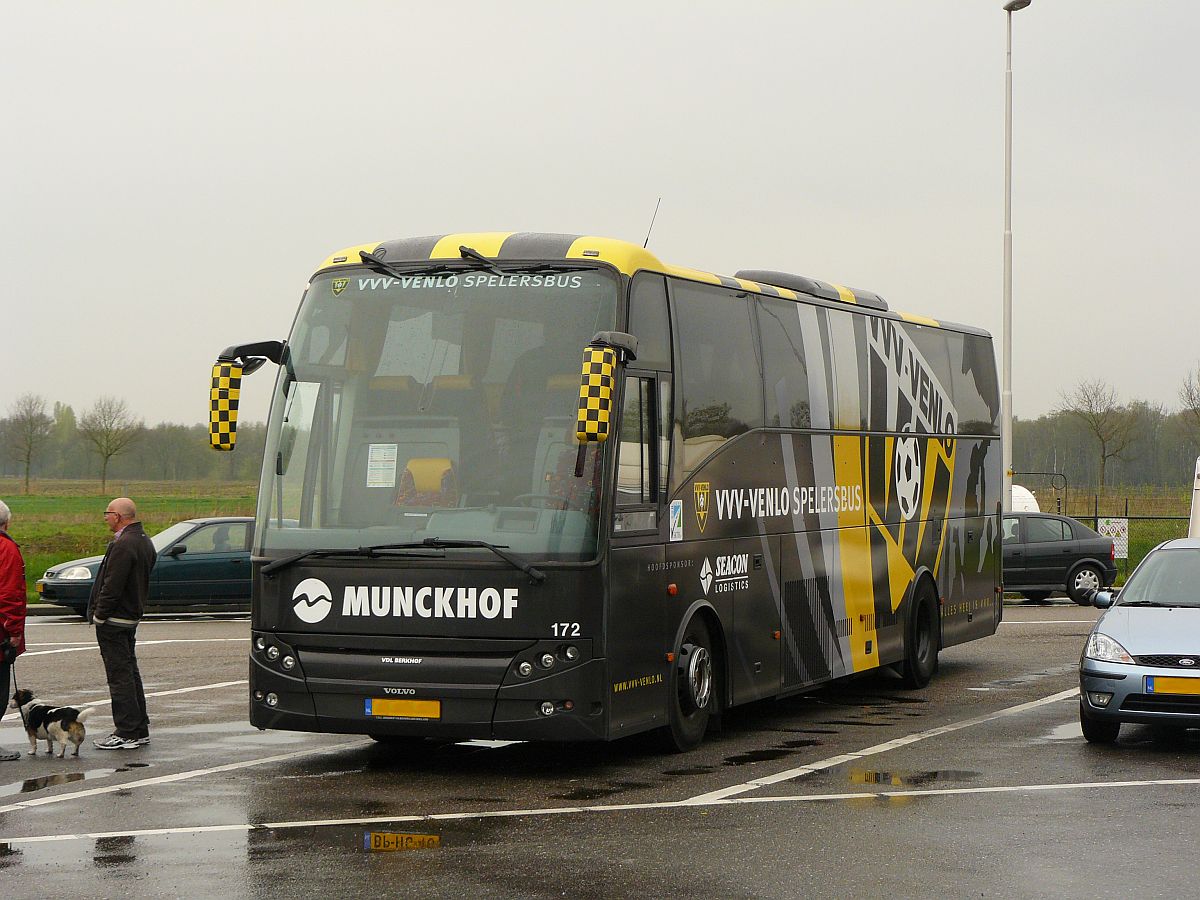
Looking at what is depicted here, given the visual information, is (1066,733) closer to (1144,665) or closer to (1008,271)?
(1144,665)

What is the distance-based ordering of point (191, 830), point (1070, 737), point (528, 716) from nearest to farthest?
point (191, 830)
point (528, 716)
point (1070, 737)

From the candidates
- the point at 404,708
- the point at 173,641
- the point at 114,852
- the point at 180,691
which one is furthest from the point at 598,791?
the point at 173,641

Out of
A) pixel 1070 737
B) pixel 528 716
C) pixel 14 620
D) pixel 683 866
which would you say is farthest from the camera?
pixel 1070 737

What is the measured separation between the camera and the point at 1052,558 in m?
28.1

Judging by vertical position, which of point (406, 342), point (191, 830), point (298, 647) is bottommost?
point (191, 830)

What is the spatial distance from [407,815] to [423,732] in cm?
113

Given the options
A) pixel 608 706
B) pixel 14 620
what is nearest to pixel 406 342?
pixel 608 706

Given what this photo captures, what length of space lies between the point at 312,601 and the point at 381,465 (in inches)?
38.5

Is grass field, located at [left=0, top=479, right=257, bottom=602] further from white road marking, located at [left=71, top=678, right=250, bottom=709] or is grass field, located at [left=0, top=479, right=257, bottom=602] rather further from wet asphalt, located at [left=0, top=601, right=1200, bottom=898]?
wet asphalt, located at [left=0, top=601, right=1200, bottom=898]

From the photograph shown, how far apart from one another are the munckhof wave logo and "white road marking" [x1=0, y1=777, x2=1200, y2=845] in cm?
177

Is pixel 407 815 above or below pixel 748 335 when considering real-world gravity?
below

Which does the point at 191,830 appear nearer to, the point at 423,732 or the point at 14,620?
the point at 423,732

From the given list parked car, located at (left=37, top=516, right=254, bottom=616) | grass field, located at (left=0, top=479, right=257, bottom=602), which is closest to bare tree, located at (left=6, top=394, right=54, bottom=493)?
grass field, located at (left=0, top=479, right=257, bottom=602)

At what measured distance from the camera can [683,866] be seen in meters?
7.63
